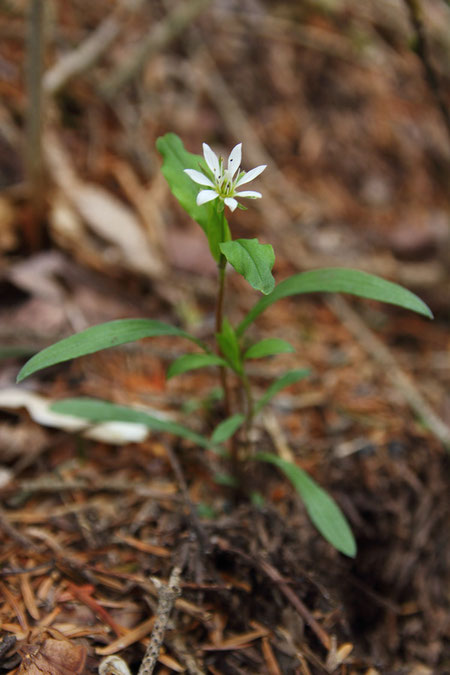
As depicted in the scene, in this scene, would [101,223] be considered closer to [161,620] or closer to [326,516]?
[326,516]

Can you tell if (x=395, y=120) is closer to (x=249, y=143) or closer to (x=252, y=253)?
(x=249, y=143)

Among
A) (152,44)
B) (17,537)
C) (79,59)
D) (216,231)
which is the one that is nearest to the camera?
(216,231)

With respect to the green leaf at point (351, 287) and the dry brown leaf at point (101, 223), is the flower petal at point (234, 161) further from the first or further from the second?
the dry brown leaf at point (101, 223)

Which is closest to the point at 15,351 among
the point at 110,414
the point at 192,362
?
the point at 110,414

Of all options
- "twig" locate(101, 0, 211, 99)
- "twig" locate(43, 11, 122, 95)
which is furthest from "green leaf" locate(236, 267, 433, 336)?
"twig" locate(101, 0, 211, 99)

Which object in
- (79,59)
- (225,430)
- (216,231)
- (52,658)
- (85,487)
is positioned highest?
(79,59)

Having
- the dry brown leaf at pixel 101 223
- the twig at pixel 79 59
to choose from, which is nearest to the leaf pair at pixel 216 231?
the dry brown leaf at pixel 101 223

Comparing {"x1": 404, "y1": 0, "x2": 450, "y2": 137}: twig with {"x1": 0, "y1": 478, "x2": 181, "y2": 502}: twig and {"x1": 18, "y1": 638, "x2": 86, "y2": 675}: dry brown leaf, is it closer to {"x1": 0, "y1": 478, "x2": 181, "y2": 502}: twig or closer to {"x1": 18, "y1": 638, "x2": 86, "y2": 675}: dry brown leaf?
{"x1": 0, "y1": 478, "x2": 181, "y2": 502}: twig
